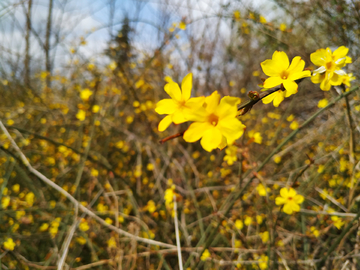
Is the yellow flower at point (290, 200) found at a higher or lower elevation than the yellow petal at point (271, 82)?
lower

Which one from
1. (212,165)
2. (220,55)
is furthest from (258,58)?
(212,165)

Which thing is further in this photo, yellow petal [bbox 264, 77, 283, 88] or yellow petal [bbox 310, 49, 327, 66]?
yellow petal [bbox 310, 49, 327, 66]

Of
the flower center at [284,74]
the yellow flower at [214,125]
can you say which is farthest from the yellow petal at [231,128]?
the flower center at [284,74]

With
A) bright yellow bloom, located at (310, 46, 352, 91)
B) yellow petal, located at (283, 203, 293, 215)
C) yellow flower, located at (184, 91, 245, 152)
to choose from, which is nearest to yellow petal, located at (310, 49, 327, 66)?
bright yellow bloom, located at (310, 46, 352, 91)

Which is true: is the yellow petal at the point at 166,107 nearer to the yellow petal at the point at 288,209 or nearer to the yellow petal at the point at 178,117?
the yellow petal at the point at 178,117

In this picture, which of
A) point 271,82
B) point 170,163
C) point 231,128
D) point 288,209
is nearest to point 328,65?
point 271,82

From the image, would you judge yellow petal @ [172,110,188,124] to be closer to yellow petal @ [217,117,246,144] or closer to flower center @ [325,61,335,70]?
yellow petal @ [217,117,246,144]
